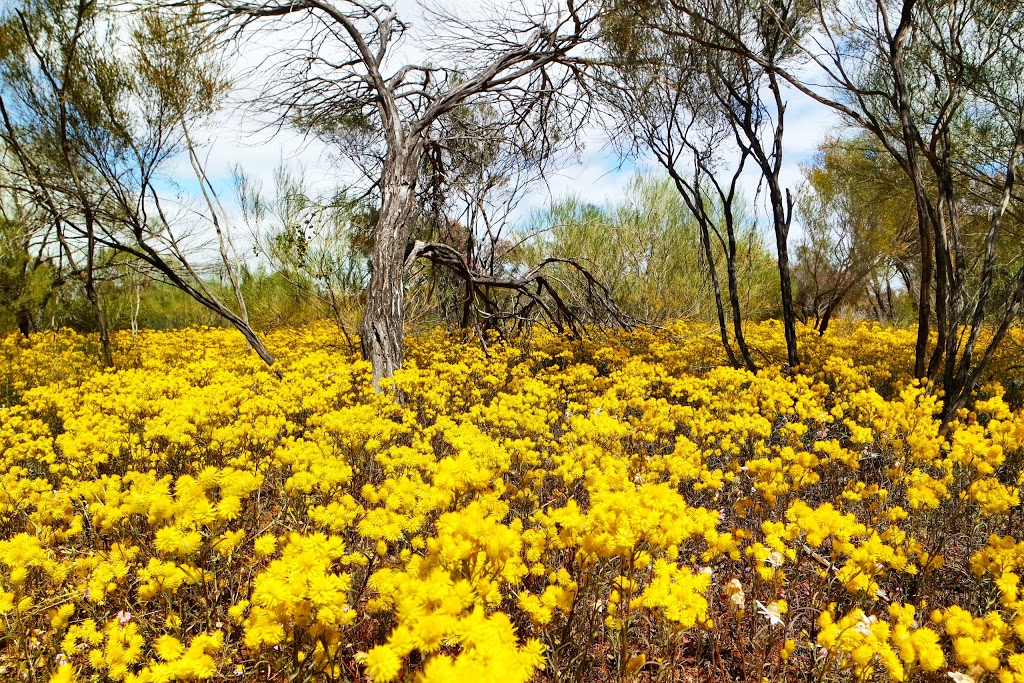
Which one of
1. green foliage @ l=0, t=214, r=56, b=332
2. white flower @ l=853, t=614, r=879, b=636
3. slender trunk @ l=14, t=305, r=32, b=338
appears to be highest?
green foliage @ l=0, t=214, r=56, b=332

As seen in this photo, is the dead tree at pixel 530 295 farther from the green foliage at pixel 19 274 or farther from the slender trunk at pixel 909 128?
the green foliage at pixel 19 274

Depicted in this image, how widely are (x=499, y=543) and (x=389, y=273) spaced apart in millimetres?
4915

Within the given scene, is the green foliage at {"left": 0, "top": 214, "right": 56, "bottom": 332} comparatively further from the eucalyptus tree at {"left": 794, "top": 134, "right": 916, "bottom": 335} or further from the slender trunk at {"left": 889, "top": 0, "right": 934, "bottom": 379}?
the eucalyptus tree at {"left": 794, "top": 134, "right": 916, "bottom": 335}

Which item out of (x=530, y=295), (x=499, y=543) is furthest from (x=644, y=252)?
(x=499, y=543)

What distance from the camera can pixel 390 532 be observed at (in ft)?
6.15

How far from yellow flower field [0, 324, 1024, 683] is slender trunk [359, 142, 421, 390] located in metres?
0.33

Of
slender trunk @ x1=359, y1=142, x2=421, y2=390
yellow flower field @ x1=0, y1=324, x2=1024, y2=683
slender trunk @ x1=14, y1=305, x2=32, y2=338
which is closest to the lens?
yellow flower field @ x1=0, y1=324, x2=1024, y2=683

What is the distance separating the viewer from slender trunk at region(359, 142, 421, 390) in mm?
5914

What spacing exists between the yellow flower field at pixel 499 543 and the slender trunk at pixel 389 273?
0.33 meters

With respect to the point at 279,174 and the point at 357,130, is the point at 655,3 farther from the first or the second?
the point at 279,174

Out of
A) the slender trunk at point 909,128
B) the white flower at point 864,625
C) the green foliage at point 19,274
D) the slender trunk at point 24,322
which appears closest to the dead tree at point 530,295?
the slender trunk at point 909,128

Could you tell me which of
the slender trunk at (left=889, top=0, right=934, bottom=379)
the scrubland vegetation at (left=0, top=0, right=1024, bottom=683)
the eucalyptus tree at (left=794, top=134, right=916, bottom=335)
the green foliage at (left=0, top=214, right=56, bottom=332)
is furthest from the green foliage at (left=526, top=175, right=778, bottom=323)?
the green foliage at (left=0, top=214, right=56, bottom=332)

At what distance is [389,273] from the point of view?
611 centimetres

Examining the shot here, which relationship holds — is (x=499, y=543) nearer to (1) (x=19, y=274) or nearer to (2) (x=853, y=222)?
(1) (x=19, y=274)
